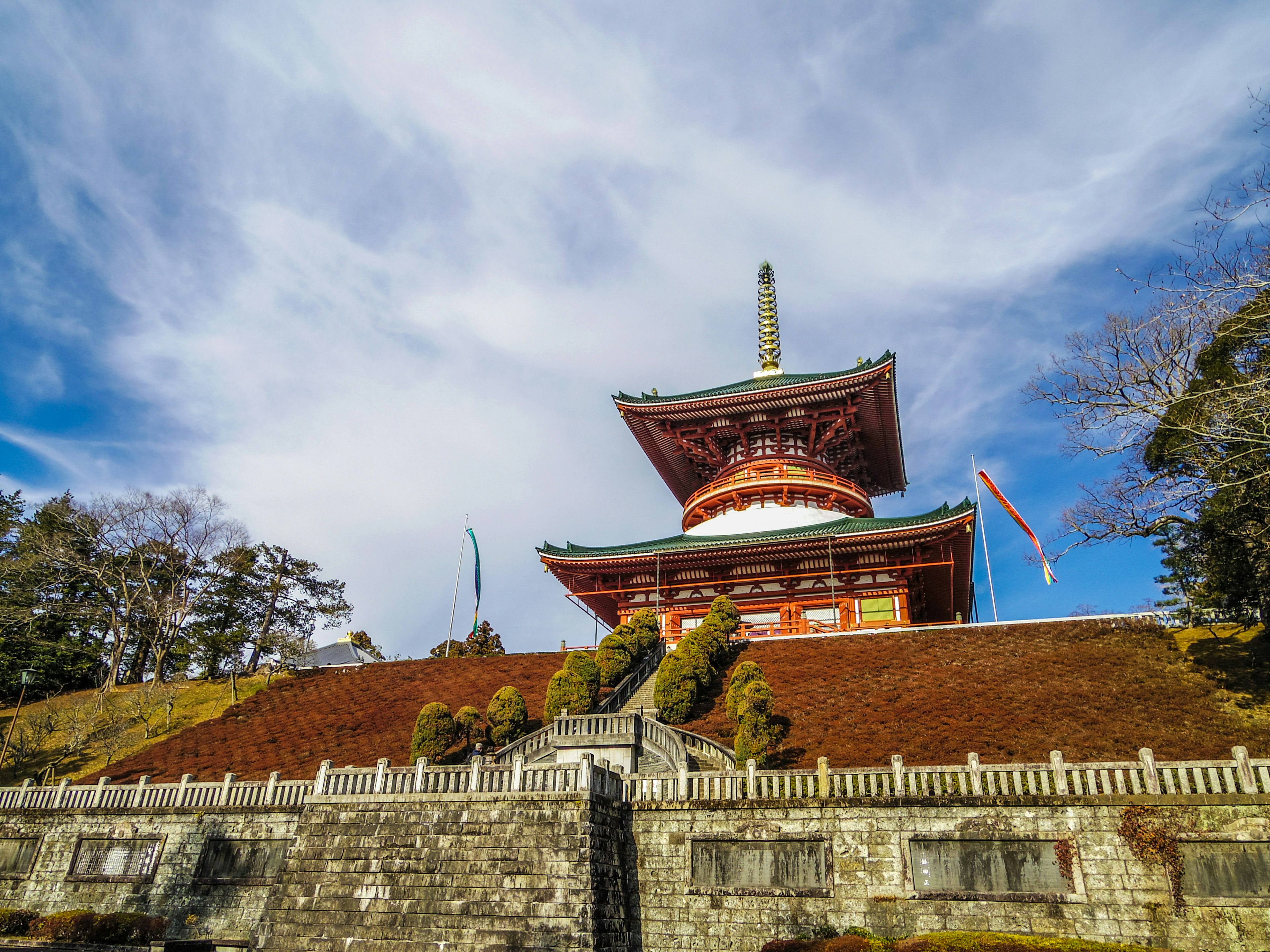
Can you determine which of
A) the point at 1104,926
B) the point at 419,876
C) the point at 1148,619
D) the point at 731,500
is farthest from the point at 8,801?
the point at 1148,619

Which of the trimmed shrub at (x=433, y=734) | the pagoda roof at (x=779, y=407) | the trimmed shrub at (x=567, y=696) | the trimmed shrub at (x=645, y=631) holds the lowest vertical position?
the trimmed shrub at (x=433, y=734)

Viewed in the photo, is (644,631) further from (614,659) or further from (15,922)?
(15,922)

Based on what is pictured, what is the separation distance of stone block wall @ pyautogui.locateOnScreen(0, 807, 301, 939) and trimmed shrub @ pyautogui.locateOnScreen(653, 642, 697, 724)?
10140 mm

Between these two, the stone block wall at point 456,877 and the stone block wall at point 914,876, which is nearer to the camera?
the stone block wall at point 914,876

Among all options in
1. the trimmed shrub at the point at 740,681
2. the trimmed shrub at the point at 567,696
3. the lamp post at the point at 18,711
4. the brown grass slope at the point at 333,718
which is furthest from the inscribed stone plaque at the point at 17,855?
the trimmed shrub at the point at 740,681

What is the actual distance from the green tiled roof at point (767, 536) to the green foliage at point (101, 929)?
70.8 ft

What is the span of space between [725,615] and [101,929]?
64.0 ft

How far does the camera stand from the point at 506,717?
878 inches

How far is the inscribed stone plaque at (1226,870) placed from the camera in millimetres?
12367

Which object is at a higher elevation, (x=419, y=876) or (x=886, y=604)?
(x=886, y=604)

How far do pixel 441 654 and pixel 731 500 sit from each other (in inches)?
849

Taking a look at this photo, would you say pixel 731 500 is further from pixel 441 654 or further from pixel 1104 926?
pixel 1104 926

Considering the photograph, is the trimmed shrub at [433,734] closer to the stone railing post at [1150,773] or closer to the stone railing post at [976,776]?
the stone railing post at [976,776]

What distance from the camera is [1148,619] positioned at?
84.1 ft
